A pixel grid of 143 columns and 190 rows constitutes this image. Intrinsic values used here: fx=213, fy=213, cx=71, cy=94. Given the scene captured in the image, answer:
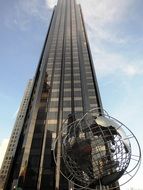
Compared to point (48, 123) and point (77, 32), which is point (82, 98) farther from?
point (77, 32)

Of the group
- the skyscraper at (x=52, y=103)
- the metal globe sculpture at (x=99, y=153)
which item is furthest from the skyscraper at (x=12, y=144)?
the metal globe sculpture at (x=99, y=153)

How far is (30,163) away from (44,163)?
251cm

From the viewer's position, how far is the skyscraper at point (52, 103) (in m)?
36.0

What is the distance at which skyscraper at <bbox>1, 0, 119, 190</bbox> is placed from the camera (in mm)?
35969

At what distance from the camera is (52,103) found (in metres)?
48.9

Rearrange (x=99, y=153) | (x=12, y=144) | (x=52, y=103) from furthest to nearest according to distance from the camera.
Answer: (x=12, y=144), (x=52, y=103), (x=99, y=153)

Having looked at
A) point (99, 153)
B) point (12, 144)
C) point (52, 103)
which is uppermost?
point (12, 144)

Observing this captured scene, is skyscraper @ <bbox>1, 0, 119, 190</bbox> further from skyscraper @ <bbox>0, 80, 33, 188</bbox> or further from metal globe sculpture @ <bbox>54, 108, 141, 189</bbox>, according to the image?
skyscraper @ <bbox>0, 80, 33, 188</bbox>

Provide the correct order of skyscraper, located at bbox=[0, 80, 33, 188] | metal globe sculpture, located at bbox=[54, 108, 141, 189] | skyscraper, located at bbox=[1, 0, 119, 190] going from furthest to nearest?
skyscraper, located at bbox=[0, 80, 33, 188]
skyscraper, located at bbox=[1, 0, 119, 190]
metal globe sculpture, located at bbox=[54, 108, 141, 189]

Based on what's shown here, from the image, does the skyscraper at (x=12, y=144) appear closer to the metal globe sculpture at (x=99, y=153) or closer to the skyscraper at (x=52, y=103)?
the skyscraper at (x=52, y=103)

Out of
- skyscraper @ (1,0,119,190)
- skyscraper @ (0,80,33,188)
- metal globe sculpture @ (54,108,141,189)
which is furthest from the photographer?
skyscraper @ (0,80,33,188)

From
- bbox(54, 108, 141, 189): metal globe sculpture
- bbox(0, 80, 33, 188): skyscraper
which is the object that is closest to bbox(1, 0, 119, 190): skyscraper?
Result: bbox(54, 108, 141, 189): metal globe sculpture

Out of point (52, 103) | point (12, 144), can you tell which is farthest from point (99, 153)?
point (12, 144)

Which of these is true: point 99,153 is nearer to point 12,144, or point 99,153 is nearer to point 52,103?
point 52,103
